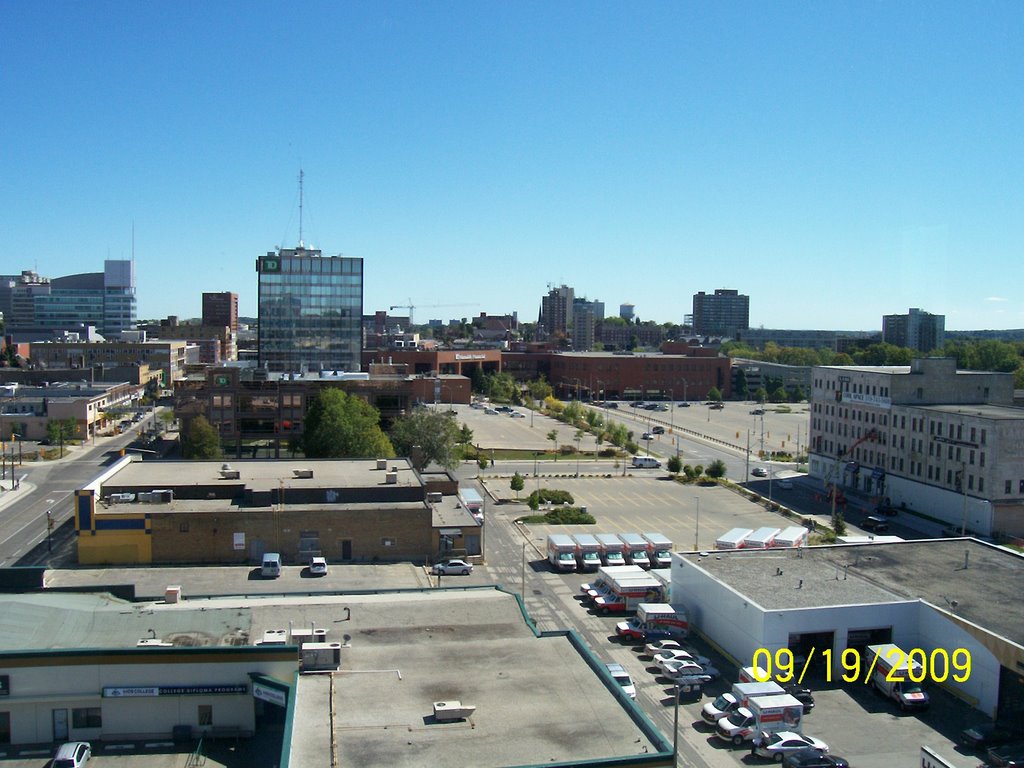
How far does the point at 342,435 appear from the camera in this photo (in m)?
37.8

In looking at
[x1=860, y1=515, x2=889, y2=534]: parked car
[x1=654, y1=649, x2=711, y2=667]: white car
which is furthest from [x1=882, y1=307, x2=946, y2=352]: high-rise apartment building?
[x1=654, y1=649, x2=711, y2=667]: white car

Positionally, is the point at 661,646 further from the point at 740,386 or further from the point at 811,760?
the point at 740,386

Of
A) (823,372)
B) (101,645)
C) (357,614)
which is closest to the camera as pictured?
(101,645)

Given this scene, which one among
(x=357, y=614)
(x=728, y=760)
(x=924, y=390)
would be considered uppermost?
(x=924, y=390)

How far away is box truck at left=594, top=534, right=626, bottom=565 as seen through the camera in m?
27.3

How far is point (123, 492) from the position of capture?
26422mm

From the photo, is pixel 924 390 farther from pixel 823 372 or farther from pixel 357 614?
pixel 357 614

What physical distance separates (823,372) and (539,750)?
3735 centimetres

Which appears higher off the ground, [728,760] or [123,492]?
[123,492]

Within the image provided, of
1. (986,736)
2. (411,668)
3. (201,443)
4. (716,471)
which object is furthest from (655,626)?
(201,443)

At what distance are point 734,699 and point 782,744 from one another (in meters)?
1.57

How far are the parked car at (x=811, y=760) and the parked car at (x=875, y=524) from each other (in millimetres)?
20025

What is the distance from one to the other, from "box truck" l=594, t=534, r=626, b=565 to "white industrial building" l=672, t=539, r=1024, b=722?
432 cm

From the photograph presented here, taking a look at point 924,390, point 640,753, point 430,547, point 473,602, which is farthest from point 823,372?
point 640,753
